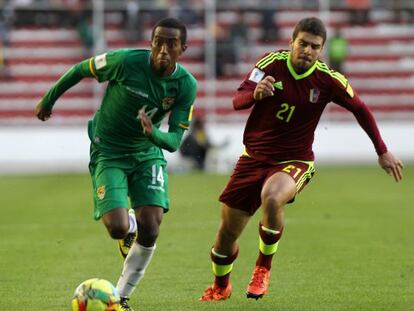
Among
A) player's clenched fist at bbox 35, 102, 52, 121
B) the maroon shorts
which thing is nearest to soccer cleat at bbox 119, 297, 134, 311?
the maroon shorts

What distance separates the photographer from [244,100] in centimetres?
897

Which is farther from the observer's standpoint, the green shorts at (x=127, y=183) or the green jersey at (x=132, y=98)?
the green jersey at (x=132, y=98)

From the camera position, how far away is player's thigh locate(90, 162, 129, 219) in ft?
28.3

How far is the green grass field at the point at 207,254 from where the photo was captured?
9125 mm

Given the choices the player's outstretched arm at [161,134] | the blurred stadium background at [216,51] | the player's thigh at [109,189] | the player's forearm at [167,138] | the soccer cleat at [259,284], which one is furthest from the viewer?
the blurred stadium background at [216,51]

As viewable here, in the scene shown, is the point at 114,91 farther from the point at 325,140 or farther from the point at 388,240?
the point at 325,140

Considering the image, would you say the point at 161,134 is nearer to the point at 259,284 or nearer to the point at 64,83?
the point at 64,83

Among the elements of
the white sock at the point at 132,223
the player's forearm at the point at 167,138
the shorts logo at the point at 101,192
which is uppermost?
the player's forearm at the point at 167,138

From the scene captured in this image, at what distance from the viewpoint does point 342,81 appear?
9234 mm

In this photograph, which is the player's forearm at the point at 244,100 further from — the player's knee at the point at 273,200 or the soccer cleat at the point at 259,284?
the soccer cleat at the point at 259,284

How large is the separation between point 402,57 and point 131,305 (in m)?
28.3

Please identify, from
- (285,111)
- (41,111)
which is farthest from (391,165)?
(41,111)

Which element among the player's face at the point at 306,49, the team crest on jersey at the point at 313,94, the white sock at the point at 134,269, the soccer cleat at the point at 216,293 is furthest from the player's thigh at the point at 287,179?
the white sock at the point at 134,269

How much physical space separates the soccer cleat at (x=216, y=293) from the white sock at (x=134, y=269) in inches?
28.4
